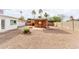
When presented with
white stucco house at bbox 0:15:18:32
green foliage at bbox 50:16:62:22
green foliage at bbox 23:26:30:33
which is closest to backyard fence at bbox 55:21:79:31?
green foliage at bbox 50:16:62:22

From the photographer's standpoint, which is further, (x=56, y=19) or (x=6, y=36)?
(x=56, y=19)

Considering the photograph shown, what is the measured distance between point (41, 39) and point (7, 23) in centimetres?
71

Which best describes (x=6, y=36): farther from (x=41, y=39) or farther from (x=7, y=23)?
(x=41, y=39)

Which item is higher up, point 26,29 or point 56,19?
point 56,19

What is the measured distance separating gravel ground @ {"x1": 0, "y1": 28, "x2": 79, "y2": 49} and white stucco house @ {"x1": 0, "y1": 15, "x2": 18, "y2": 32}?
10 centimetres

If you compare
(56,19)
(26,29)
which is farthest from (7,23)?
(56,19)

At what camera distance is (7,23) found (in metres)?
3.72

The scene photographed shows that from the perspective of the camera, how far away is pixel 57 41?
12.3 ft

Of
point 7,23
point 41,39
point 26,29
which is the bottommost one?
point 41,39

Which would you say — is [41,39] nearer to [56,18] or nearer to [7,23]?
[56,18]

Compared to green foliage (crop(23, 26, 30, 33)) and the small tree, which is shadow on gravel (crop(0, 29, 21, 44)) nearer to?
green foliage (crop(23, 26, 30, 33))
